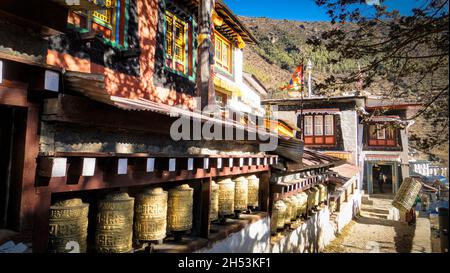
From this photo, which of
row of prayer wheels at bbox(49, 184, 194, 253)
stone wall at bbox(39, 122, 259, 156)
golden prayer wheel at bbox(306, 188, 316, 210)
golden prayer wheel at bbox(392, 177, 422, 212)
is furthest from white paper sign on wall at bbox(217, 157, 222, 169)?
golden prayer wheel at bbox(392, 177, 422, 212)

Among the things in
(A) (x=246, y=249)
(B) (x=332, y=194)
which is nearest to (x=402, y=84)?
(A) (x=246, y=249)

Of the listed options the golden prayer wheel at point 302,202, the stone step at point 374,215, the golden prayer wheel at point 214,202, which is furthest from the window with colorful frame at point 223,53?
the stone step at point 374,215

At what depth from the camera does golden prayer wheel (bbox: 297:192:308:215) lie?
33.4 ft

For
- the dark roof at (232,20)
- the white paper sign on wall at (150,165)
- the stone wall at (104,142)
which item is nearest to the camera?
the stone wall at (104,142)

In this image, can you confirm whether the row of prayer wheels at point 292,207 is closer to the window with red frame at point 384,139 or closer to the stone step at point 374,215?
the stone step at point 374,215

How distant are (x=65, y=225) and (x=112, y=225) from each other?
617mm

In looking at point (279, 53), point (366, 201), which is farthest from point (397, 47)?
point (279, 53)

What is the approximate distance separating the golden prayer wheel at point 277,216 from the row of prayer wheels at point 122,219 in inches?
166

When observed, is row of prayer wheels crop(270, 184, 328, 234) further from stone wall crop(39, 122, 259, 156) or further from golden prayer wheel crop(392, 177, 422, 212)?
golden prayer wheel crop(392, 177, 422, 212)

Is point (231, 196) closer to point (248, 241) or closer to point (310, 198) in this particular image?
point (248, 241)

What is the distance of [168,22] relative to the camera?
364 inches

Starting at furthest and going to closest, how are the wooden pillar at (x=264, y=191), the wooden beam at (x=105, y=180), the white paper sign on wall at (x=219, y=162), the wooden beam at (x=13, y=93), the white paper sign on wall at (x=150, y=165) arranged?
the wooden pillar at (x=264, y=191)
the white paper sign on wall at (x=219, y=162)
the white paper sign on wall at (x=150, y=165)
the wooden beam at (x=105, y=180)
the wooden beam at (x=13, y=93)

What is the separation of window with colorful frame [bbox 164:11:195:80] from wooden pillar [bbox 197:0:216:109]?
0.66 m

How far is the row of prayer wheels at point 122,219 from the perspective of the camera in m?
3.21
